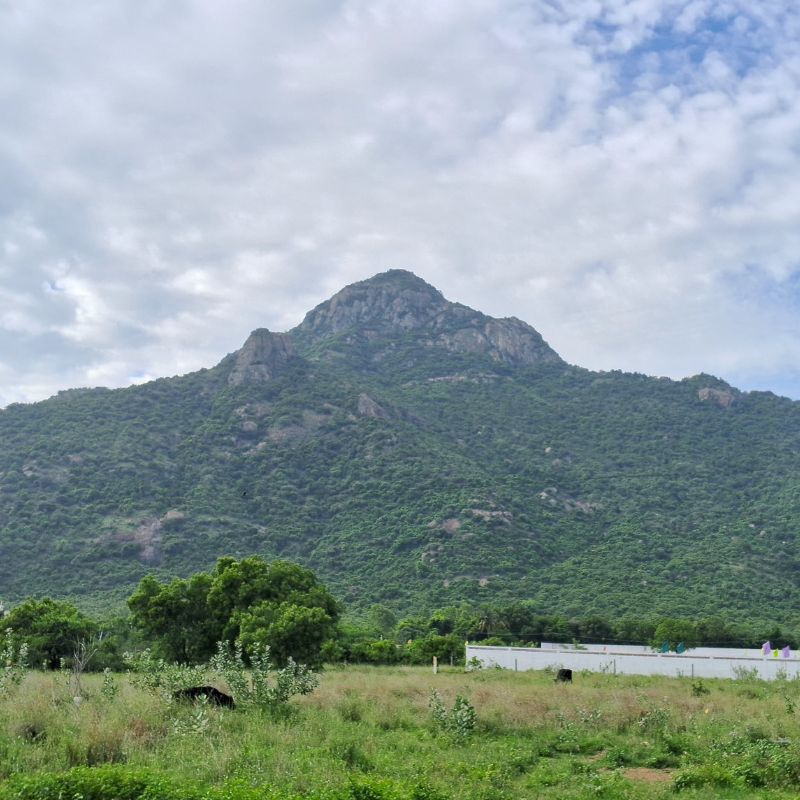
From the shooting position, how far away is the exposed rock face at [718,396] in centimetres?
13712

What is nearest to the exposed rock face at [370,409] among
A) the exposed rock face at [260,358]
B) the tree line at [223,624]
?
the exposed rock face at [260,358]

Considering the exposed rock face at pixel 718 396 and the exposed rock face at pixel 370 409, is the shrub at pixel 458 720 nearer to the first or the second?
the exposed rock face at pixel 370 409

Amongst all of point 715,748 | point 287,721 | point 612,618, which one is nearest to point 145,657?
point 287,721

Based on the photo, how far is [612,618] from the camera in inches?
2371

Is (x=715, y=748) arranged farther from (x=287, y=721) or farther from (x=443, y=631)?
(x=443, y=631)

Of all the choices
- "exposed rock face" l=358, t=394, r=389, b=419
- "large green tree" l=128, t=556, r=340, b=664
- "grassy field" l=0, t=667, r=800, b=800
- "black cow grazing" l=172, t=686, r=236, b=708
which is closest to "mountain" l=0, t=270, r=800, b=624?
"exposed rock face" l=358, t=394, r=389, b=419

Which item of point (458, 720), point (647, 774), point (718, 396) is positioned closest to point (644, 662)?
point (458, 720)

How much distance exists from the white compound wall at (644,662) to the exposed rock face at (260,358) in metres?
99.4

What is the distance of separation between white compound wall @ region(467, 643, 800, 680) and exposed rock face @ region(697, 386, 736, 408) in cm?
10780

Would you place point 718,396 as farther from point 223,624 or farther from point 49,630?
point 49,630

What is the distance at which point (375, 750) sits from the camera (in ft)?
37.3

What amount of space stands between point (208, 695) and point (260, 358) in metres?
125

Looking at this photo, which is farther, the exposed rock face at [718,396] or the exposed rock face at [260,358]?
the exposed rock face at [718,396]

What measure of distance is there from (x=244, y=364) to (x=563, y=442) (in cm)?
6196
